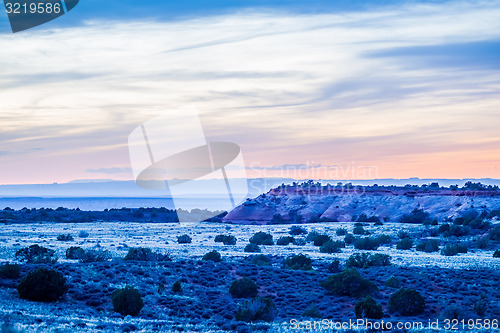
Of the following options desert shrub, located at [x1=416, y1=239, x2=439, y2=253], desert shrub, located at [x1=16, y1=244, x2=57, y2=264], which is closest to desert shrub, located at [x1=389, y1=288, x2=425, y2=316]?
desert shrub, located at [x1=16, y1=244, x2=57, y2=264]

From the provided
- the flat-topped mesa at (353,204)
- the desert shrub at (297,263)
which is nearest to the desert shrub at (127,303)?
the desert shrub at (297,263)

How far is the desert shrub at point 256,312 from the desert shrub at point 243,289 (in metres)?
4.71

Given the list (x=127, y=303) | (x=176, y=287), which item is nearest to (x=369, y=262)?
(x=176, y=287)

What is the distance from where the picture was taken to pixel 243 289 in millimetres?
27047

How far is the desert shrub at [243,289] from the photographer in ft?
88.7

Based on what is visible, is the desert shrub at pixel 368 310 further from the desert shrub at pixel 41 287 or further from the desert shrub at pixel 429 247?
the desert shrub at pixel 429 247

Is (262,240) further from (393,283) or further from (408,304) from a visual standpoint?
(408,304)

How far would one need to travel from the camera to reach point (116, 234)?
196 ft

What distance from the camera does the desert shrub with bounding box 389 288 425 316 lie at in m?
23.6

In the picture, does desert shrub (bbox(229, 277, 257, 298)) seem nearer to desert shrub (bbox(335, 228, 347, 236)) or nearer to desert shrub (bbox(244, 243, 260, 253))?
desert shrub (bbox(244, 243, 260, 253))

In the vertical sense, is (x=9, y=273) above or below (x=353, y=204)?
above

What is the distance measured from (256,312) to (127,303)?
486cm

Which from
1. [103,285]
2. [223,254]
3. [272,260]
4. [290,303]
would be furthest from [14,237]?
[290,303]

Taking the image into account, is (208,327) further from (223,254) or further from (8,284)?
(223,254)
